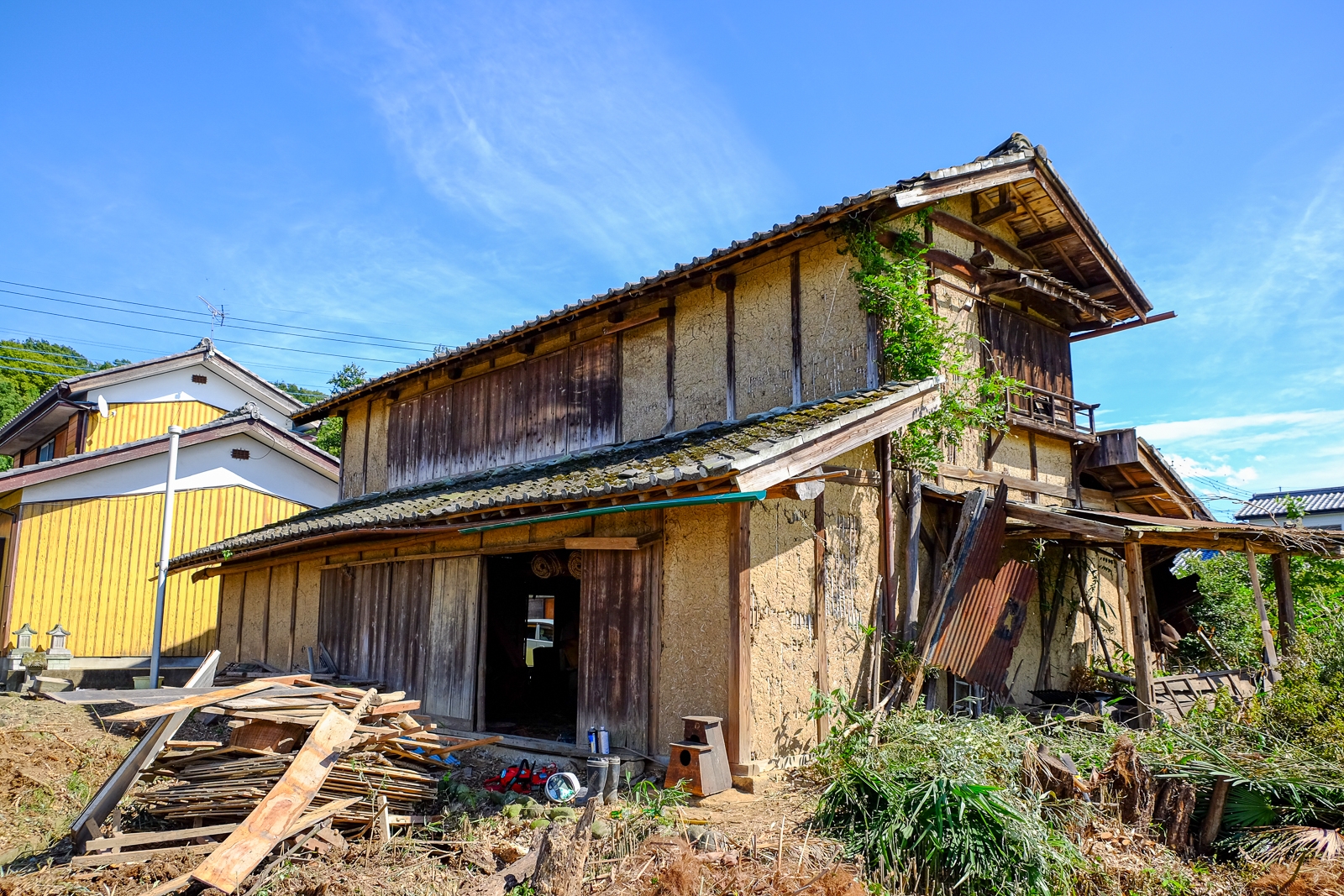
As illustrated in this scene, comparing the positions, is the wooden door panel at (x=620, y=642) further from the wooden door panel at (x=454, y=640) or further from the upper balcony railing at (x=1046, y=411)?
the upper balcony railing at (x=1046, y=411)

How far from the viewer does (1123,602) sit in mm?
12266

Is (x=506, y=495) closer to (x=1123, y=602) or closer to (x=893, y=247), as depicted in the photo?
(x=893, y=247)

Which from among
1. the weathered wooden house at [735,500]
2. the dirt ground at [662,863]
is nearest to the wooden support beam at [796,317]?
the weathered wooden house at [735,500]

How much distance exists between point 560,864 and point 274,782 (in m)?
2.67

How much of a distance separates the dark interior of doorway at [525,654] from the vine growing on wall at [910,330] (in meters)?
4.74

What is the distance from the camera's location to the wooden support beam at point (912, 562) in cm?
901

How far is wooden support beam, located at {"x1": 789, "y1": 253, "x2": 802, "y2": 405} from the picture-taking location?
9.79m

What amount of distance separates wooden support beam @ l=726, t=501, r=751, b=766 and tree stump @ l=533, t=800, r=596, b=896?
199cm

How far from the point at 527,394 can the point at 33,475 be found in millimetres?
11557

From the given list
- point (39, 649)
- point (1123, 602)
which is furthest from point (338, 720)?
point (39, 649)

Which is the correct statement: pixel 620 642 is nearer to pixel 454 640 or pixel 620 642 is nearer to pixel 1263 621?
pixel 454 640

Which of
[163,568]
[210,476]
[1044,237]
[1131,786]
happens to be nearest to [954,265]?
[1044,237]

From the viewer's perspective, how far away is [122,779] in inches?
268

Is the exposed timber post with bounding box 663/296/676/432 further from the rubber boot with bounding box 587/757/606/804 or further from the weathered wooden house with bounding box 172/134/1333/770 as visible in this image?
the rubber boot with bounding box 587/757/606/804
